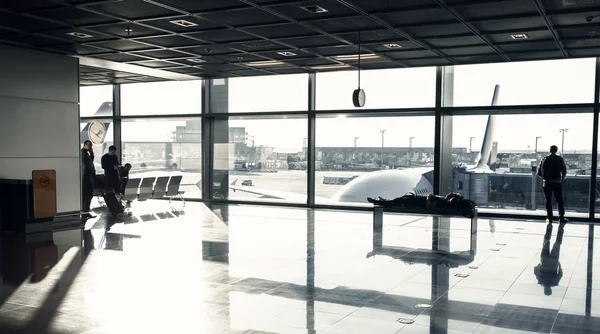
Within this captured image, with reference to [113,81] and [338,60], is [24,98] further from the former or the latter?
[338,60]

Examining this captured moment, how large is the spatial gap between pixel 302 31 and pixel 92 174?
230 inches

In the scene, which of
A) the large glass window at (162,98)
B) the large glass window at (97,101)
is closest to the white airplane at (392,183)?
the large glass window at (162,98)

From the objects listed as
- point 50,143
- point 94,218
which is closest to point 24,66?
point 50,143

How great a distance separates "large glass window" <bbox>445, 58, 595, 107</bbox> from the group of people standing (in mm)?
7640

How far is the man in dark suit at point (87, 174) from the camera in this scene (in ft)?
38.8

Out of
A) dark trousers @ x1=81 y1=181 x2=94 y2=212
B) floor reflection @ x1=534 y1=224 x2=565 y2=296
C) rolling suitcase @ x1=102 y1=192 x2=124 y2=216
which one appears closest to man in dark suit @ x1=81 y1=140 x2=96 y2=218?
dark trousers @ x1=81 y1=181 x2=94 y2=212

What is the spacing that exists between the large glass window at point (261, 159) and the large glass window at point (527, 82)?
416cm

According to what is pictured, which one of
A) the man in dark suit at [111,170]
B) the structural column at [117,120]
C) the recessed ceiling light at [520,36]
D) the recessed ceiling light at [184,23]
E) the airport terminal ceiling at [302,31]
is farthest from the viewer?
the structural column at [117,120]

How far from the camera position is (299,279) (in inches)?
246

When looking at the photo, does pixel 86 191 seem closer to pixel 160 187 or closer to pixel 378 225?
pixel 160 187

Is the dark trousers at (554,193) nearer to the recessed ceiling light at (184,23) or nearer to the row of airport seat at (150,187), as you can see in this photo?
the recessed ceiling light at (184,23)

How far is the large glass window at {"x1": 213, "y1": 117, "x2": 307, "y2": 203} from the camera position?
14.8m

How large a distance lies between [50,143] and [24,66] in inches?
60.2

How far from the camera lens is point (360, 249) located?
8.21 metres
